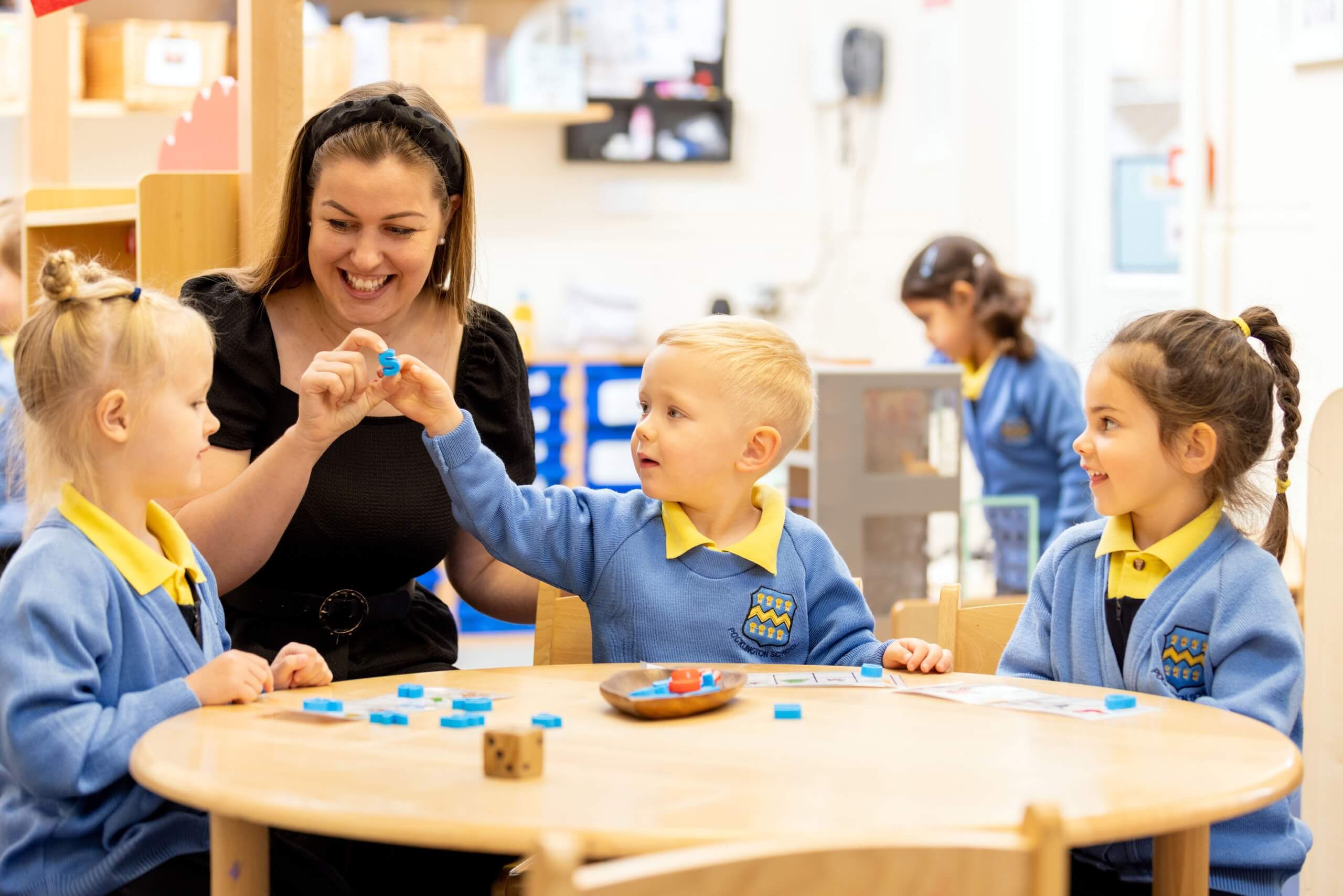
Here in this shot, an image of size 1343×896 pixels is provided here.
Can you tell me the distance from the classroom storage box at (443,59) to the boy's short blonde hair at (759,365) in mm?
3451

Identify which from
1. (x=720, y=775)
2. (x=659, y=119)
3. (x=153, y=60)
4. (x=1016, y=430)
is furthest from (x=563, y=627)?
(x=659, y=119)

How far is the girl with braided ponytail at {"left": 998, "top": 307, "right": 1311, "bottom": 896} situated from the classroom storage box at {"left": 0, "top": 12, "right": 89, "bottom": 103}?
4000 millimetres

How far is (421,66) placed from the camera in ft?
17.0

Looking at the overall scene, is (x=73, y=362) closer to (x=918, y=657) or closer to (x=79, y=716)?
(x=79, y=716)

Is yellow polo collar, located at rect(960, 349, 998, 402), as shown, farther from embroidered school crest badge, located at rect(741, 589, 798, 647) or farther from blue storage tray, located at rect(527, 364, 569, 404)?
embroidered school crest badge, located at rect(741, 589, 798, 647)

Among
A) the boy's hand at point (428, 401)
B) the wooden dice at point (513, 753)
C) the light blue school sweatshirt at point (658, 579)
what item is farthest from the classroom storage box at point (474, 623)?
the wooden dice at point (513, 753)

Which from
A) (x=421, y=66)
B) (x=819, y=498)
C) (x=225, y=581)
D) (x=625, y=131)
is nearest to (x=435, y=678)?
(x=225, y=581)

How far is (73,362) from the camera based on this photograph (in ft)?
4.92

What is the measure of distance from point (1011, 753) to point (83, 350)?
3.25ft

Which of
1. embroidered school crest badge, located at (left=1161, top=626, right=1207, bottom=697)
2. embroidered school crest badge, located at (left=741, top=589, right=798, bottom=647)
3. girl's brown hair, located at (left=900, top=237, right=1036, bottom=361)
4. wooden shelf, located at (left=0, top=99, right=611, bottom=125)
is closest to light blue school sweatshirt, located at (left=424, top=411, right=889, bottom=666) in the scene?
embroidered school crest badge, located at (left=741, top=589, right=798, bottom=647)

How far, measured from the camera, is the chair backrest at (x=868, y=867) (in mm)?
898

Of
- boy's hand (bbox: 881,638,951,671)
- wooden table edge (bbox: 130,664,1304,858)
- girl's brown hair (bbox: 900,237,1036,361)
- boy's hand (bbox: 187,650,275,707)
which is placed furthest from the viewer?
girl's brown hair (bbox: 900,237,1036,361)

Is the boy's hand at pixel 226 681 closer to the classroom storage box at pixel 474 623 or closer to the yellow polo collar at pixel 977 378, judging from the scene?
the yellow polo collar at pixel 977 378

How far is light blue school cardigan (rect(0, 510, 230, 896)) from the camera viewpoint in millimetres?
1353
